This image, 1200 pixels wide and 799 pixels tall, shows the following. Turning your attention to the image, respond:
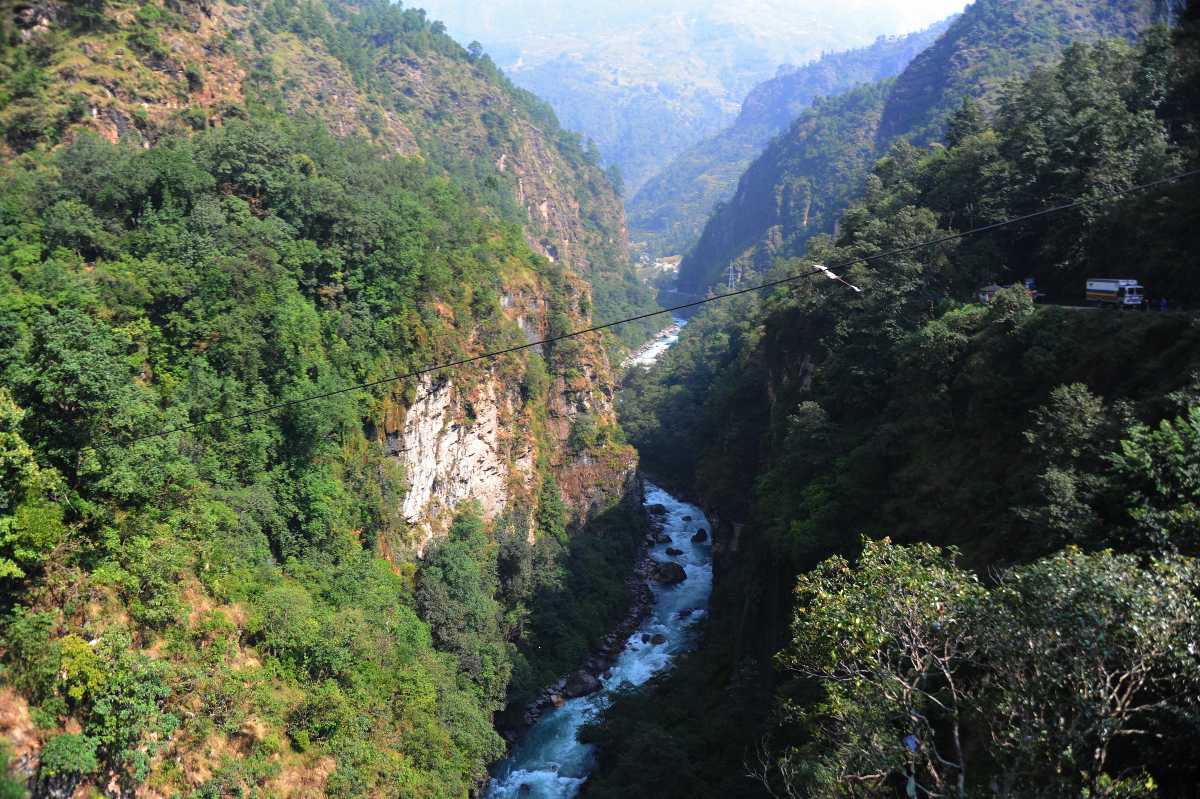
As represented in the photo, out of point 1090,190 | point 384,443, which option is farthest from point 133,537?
point 1090,190

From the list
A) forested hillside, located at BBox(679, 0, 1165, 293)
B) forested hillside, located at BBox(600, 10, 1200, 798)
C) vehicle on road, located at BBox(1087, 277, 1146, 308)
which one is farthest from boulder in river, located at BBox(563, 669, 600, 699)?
forested hillside, located at BBox(679, 0, 1165, 293)

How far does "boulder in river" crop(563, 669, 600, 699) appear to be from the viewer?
3803 cm

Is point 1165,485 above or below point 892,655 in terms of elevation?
above

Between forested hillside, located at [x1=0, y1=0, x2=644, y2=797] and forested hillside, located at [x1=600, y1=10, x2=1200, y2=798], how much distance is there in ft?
31.7

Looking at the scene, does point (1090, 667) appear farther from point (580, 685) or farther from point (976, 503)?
point (580, 685)

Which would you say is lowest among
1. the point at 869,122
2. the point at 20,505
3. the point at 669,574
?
the point at 669,574

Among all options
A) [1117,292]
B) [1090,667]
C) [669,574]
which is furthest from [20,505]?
[669,574]

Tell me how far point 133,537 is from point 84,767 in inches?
225

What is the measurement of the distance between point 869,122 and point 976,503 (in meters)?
120

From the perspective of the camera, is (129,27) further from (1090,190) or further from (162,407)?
(1090,190)

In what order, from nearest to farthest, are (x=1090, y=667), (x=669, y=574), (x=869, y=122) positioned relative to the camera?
(x=1090, y=667) < (x=669, y=574) < (x=869, y=122)

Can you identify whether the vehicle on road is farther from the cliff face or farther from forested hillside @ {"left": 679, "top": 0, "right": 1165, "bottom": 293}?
forested hillside @ {"left": 679, "top": 0, "right": 1165, "bottom": 293}

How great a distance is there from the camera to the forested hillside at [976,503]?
9164 mm

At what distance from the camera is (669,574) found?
51.2m
